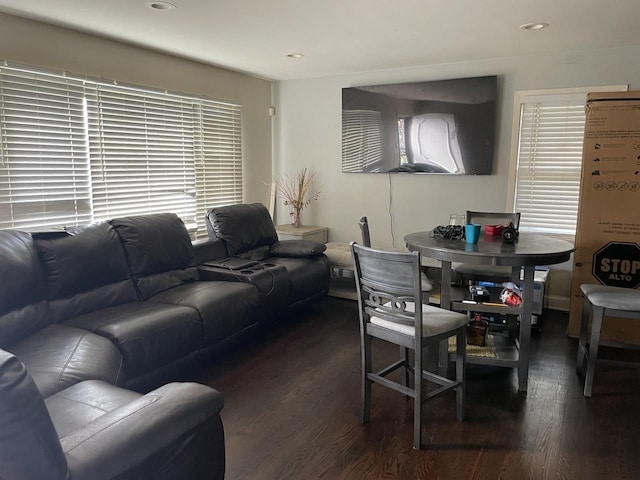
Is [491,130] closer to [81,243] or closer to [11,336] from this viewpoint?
[81,243]

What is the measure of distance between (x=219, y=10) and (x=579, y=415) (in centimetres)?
321

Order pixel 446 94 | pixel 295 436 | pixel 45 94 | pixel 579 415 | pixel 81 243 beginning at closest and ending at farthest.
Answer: pixel 295 436
pixel 579 415
pixel 81 243
pixel 45 94
pixel 446 94

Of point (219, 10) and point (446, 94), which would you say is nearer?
point (219, 10)

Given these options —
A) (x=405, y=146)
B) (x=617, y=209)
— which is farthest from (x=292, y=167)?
(x=617, y=209)

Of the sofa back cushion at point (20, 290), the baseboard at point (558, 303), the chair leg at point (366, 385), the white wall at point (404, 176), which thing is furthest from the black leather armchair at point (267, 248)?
the baseboard at point (558, 303)

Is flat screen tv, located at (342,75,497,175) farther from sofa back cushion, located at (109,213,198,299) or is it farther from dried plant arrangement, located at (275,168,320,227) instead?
sofa back cushion, located at (109,213,198,299)

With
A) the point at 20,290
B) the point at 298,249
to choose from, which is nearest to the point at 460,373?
the point at 298,249

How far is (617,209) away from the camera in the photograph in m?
3.52

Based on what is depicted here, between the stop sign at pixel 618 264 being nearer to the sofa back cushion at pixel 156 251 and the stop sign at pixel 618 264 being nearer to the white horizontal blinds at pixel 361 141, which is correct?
the white horizontal blinds at pixel 361 141

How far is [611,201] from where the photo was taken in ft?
11.6

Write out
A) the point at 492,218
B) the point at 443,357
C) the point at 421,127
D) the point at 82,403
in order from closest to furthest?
the point at 82,403
the point at 443,357
the point at 492,218
the point at 421,127

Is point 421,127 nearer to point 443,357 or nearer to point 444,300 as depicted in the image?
point 444,300

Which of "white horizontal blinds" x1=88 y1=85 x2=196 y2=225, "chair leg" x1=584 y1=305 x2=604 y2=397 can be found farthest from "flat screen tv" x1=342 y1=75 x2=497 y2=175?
"chair leg" x1=584 y1=305 x2=604 y2=397

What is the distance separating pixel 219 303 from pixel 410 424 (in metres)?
1.44
